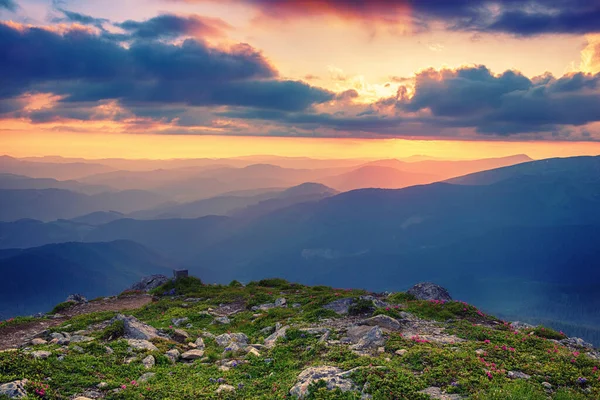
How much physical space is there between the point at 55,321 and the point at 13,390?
70.2 ft

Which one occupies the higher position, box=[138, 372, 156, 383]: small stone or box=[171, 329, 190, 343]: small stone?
box=[138, 372, 156, 383]: small stone

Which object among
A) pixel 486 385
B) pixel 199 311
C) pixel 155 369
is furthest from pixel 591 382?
pixel 199 311

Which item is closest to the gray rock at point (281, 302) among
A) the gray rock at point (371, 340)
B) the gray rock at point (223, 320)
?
the gray rock at point (223, 320)

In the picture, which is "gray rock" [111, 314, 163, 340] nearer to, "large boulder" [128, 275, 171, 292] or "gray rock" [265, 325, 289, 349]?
"gray rock" [265, 325, 289, 349]

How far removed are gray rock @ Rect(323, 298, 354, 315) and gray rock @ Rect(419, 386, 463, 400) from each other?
13780mm

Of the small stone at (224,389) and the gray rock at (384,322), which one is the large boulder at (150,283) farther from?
the small stone at (224,389)

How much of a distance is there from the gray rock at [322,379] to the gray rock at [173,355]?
24.5 ft

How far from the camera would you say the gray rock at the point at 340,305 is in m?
→ 27.8

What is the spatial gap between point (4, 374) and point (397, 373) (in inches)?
546

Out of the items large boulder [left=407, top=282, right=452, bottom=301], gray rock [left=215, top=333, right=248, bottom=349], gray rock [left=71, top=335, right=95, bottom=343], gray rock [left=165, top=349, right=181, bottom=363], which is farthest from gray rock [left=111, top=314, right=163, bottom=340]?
large boulder [left=407, top=282, right=452, bottom=301]

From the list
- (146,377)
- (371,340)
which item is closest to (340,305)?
(371,340)

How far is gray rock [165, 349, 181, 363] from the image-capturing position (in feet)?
62.3

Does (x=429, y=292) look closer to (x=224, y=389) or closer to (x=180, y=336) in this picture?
(x=180, y=336)

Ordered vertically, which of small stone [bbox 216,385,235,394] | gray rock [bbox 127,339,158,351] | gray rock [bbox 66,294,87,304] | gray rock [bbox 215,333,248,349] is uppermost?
small stone [bbox 216,385,235,394]
